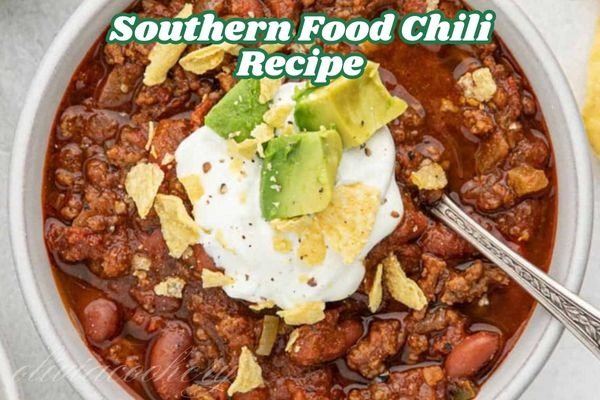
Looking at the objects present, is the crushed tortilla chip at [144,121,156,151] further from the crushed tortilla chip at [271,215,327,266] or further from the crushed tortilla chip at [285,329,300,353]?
the crushed tortilla chip at [285,329,300,353]

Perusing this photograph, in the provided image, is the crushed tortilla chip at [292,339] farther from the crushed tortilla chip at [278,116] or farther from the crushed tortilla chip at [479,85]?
the crushed tortilla chip at [479,85]

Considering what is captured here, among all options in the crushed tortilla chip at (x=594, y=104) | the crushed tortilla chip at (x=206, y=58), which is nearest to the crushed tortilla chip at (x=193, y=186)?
the crushed tortilla chip at (x=206, y=58)

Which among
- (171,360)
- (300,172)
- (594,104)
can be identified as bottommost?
(171,360)

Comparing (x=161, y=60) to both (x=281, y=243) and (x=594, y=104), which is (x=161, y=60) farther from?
(x=594, y=104)

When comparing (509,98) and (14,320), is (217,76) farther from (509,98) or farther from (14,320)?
(14,320)

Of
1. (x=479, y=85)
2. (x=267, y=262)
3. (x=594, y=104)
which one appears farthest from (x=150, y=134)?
(x=594, y=104)
